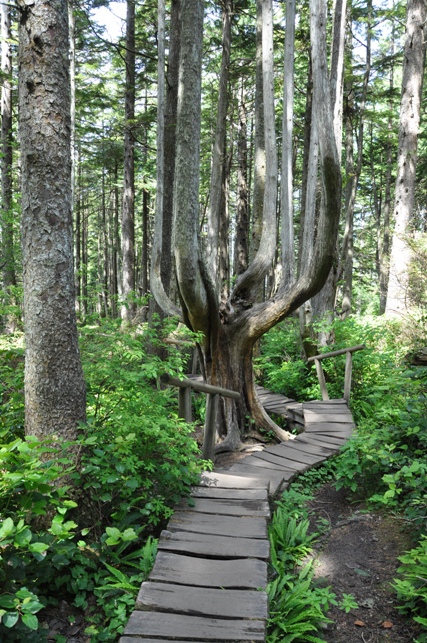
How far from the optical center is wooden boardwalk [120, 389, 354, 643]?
2.86 metres

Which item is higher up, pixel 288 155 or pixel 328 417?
pixel 288 155

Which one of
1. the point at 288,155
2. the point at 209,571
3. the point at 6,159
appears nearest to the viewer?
the point at 209,571

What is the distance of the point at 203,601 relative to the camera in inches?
123

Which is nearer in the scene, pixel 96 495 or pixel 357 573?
pixel 96 495

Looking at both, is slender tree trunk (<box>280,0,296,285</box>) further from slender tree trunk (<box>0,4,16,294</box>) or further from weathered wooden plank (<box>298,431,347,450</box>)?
slender tree trunk (<box>0,4,16,294</box>)

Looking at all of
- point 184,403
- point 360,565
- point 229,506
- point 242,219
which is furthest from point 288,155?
point 242,219

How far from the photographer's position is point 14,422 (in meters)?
4.17

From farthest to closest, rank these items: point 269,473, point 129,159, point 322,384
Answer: point 129,159
point 322,384
point 269,473

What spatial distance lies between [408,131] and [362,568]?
35.6ft

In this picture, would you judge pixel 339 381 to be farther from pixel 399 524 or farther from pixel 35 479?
pixel 35 479

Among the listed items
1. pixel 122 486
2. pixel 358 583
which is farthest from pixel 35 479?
pixel 358 583

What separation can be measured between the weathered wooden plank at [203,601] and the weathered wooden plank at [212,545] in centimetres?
42

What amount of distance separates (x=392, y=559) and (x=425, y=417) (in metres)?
1.57

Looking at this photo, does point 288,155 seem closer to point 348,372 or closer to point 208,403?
point 348,372
